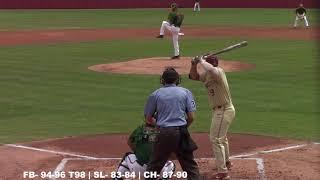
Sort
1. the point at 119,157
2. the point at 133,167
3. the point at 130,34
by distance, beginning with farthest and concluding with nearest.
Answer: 1. the point at 130,34
2. the point at 119,157
3. the point at 133,167

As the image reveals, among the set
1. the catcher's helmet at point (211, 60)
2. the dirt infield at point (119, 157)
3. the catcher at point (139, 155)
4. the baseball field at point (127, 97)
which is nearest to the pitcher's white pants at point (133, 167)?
the catcher at point (139, 155)

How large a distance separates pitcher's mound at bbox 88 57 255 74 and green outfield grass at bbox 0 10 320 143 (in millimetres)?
649

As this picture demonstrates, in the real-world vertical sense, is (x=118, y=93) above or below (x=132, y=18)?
above

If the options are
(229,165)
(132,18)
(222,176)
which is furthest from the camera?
(132,18)

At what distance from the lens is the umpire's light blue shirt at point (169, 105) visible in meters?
7.73

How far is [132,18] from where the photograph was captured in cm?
4941

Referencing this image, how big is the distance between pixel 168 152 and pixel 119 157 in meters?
2.62

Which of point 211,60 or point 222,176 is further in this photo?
point 211,60

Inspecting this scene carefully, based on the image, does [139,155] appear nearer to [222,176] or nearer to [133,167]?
[133,167]

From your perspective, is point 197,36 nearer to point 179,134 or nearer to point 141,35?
point 141,35
